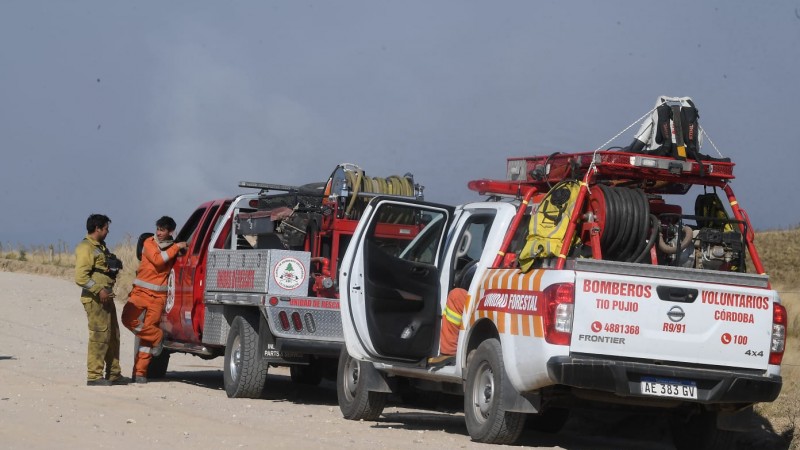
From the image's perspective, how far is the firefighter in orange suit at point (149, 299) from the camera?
16125mm

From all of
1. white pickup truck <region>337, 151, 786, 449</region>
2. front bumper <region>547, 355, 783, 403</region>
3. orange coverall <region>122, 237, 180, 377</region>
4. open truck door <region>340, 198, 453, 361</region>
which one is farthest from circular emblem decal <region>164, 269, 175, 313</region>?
front bumper <region>547, 355, 783, 403</region>

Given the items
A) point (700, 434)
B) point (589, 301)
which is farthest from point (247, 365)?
point (589, 301)

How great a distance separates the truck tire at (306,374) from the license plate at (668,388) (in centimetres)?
841

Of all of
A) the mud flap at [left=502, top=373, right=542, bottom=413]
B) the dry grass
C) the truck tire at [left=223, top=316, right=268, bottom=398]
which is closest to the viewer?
the mud flap at [left=502, top=373, right=542, bottom=413]

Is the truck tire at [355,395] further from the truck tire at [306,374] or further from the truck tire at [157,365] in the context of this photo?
the truck tire at [157,365]

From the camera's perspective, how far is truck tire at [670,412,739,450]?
10984 mm

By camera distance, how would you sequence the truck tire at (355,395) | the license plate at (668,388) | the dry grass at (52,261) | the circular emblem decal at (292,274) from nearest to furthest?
1. the license plate at (668,388)
2. the truck tire at (355,395)
3. the circular emblem decal at (292,274)
4. the dry grass at (52,261)

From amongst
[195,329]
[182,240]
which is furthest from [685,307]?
[182,240]

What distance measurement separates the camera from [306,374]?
17.8 meters

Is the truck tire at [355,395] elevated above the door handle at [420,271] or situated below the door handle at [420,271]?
below

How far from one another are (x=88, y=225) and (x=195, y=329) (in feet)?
5.69

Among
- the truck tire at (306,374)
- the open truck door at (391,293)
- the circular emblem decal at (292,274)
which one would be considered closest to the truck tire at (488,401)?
the open truck door at (391,293)

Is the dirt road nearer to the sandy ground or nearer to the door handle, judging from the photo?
the sandy ground

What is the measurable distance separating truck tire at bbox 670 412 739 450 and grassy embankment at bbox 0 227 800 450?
81 cm
